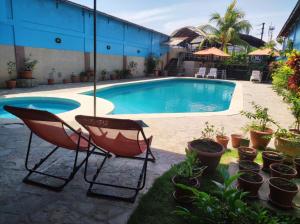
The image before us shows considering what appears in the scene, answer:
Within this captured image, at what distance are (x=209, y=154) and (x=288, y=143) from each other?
130 cm

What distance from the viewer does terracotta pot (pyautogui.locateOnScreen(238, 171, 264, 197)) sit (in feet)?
7.46

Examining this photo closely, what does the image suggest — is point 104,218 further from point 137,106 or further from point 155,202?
point 137,106

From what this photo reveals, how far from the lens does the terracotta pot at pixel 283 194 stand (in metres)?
2.13

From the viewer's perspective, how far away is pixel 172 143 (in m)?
3.85

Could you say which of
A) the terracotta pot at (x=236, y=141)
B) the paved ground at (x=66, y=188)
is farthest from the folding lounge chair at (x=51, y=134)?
the terracotta pot at (x=236, y=141)

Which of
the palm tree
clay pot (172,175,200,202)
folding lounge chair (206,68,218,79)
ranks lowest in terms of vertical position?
clay pot (172,175,200,202)

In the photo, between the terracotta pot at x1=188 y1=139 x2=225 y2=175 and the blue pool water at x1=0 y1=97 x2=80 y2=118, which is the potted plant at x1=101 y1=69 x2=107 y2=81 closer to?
the blue pool water at x1=0 y1=97 x2=80 y2=118

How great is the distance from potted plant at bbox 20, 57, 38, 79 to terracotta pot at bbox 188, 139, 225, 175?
9884 millimetres

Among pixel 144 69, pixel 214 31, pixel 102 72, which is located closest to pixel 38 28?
pixel 102 72

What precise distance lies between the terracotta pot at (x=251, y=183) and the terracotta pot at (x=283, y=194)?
126mm

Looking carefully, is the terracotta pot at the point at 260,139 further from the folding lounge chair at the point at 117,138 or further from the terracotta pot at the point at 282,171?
the folding lounge chair at the point at 117,138

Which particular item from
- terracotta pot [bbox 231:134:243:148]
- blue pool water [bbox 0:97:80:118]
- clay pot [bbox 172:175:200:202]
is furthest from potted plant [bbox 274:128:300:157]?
blue pool water [bbox 0:97:80:118]

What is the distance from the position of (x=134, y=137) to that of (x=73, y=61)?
12418 millimetres

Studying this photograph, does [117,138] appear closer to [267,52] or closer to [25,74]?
[25,74]
